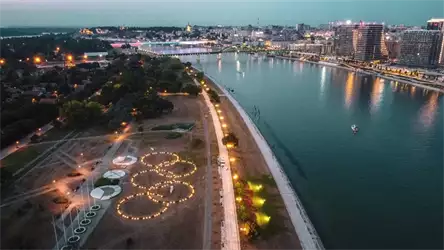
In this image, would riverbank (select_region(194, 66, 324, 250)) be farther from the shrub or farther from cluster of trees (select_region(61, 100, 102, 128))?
cluster of trees (select_region(61, 100, 102, 128))

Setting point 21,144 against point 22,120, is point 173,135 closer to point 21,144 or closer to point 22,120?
point 21,144

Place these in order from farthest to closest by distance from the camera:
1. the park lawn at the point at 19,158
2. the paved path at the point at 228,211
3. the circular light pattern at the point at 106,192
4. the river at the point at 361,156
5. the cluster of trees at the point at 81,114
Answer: the cluster of trees at the point at 81,114
the park lawn at the point at 19,158
the circular light pattern at the point at 106,192
the river at the point at 361,156
the paved path at the point at 228,211

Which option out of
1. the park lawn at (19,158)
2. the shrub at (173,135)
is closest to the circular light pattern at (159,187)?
the shrub at (173,135)

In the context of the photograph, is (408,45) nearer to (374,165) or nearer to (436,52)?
(436,52)

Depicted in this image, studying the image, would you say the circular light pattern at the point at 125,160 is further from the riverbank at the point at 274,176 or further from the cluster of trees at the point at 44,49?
the cluster of trees at the point at 44,49

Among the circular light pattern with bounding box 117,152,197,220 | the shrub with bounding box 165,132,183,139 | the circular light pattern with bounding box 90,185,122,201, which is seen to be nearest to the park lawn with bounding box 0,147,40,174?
the circular light pattern with bounding box 90,185,122,201
